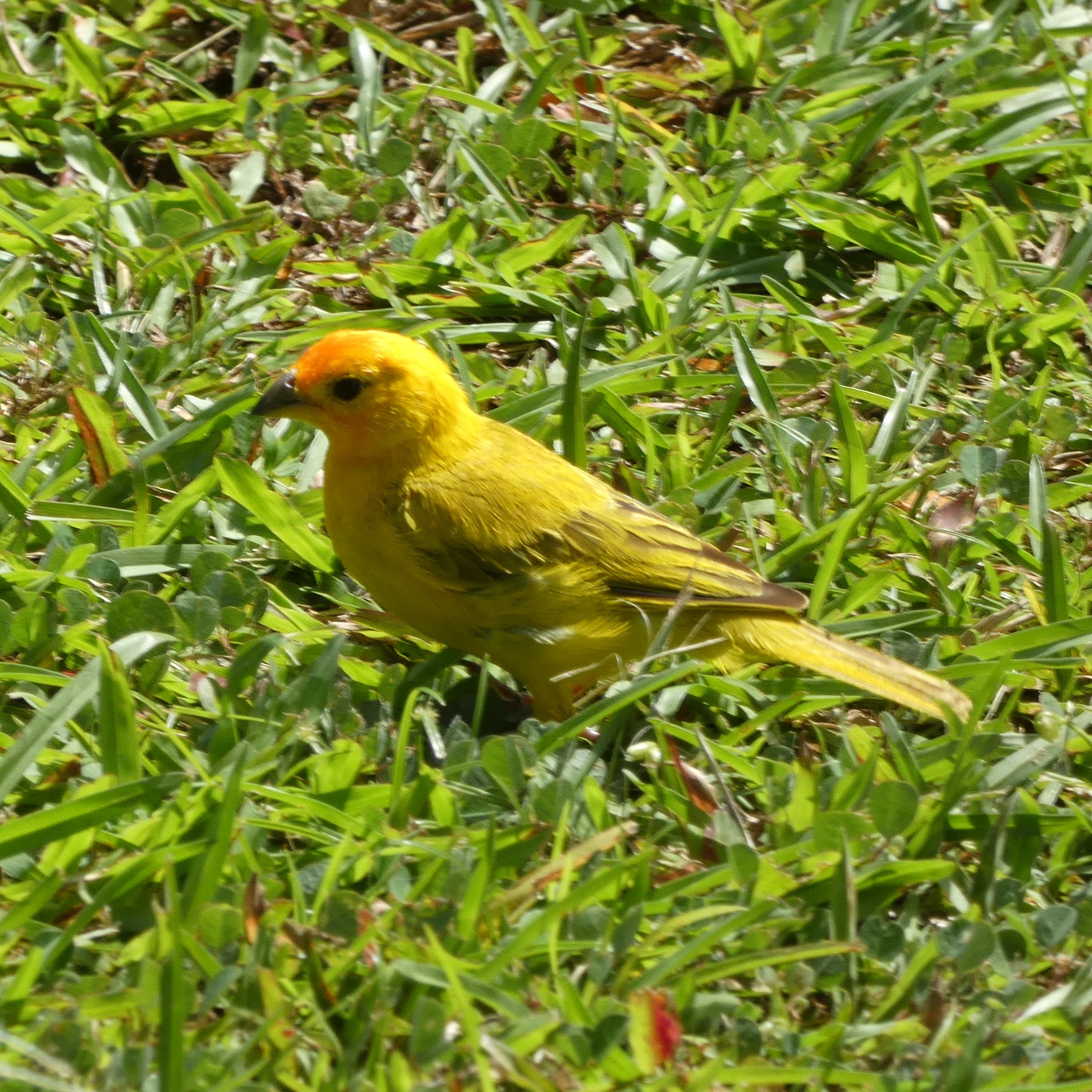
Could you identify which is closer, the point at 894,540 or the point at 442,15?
the point at 894,540

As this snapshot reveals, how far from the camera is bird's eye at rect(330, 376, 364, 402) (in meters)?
3.72

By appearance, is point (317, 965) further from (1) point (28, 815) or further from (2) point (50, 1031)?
(1) point (28, 815)

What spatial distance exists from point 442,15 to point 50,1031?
4.39m

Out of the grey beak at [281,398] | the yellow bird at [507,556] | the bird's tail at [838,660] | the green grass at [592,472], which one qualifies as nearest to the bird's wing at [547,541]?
the yellow bird at [507,556]

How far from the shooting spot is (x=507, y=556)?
3678 mm

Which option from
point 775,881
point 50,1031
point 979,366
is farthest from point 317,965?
point 979,366

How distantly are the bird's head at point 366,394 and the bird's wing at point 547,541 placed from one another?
0.14m

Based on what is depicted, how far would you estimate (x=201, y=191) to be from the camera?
4859 millimetres

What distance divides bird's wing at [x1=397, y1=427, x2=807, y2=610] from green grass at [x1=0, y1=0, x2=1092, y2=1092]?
0.23 m

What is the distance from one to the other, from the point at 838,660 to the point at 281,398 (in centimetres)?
156

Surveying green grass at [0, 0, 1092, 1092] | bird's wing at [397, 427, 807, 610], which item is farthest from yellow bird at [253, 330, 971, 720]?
green grass at [0, 0, 1092, 1092]

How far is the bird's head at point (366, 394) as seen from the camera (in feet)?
12.2

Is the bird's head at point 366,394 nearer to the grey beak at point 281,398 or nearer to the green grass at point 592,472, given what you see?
the grey beak at point 281,398

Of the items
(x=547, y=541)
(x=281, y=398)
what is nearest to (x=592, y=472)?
(x=547, y=541)
